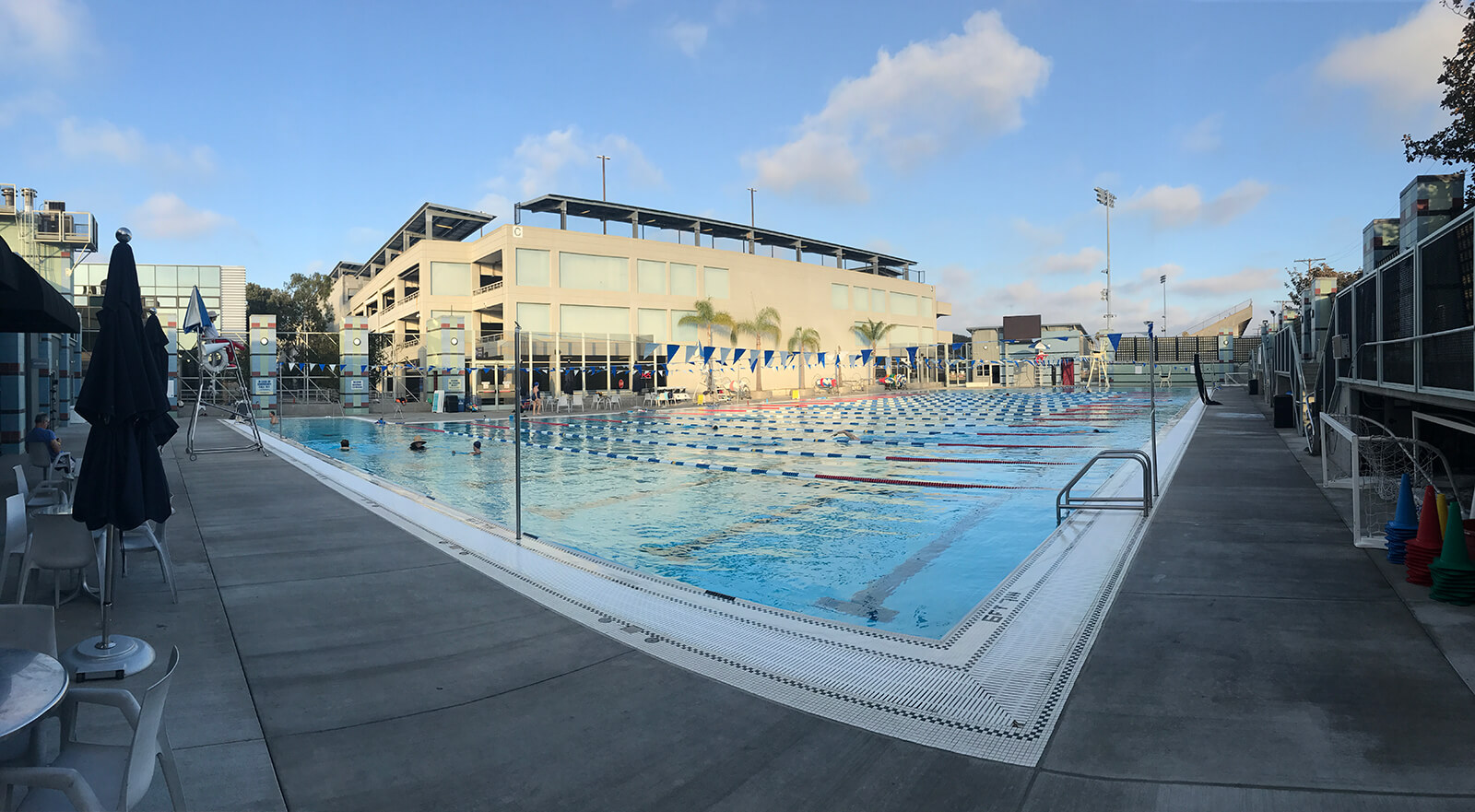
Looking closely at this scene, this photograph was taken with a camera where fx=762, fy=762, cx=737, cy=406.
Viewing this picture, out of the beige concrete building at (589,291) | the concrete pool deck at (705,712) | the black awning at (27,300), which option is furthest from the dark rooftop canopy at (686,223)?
the concrete pool deck at (705,712)

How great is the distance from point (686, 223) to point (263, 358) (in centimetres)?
2483

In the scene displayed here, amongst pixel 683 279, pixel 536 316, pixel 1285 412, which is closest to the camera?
pixel 1285 412

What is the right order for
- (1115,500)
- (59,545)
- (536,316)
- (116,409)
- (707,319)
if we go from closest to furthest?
(116,409) < (59,545) < (1115,500) < (536,316) < (707,319)

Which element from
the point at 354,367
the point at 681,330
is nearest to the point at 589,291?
the point at 681,330

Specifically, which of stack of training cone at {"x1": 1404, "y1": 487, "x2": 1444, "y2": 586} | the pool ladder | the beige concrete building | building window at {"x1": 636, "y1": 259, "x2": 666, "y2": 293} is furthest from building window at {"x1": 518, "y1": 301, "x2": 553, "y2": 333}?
stack of training cone at {"x1": 1404, "y1": 487, "x2": 1444, "y2": 586}

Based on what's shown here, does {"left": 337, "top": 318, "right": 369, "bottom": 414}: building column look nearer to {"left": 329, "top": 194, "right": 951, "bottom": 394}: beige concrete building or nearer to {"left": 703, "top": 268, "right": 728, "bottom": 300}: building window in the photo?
{"left": 329, "top": 194, "right": 951, "bottom": 394}: beige concrete building

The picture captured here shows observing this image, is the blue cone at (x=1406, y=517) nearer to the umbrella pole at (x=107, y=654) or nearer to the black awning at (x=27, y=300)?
the umbrella pole at (x=107, y=654)

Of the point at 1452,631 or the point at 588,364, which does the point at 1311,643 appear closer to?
the point at 1452,631

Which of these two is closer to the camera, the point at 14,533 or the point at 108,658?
the point at 108,658

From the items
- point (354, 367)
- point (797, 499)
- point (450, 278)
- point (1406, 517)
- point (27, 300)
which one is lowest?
point (797, 499)

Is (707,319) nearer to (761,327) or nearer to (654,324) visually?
(654,324)

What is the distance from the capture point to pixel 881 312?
6316cm

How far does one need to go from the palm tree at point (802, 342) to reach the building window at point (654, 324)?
11.4 meters

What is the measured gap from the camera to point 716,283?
159 feet
